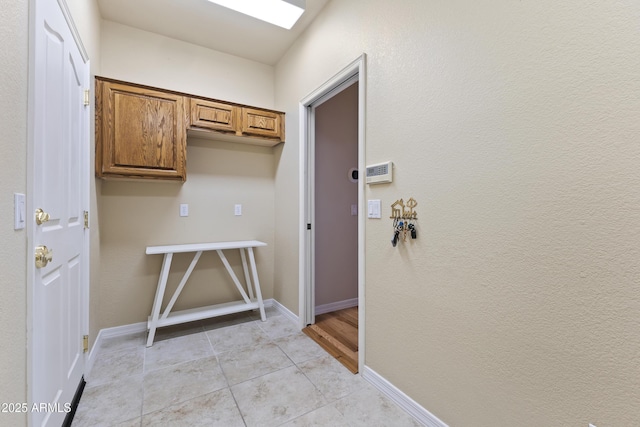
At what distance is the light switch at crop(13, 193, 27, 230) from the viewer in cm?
94

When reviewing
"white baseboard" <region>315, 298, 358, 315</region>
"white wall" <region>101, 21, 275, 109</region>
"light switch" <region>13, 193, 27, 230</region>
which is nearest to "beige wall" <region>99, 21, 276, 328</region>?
"white wall" <region>101, 21, 275, 109</region>

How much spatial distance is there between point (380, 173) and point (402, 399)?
4.37ft

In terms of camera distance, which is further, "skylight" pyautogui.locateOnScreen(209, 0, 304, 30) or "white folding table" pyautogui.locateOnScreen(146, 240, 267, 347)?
"white folding table" pyautogui.locateOnScreen(146, 240, 267, 347)

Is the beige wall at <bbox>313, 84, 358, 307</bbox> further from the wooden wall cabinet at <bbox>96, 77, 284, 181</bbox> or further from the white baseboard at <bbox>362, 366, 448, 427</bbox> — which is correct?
the white baseboard at <bbox>362, 366, 448, 427</bbox>

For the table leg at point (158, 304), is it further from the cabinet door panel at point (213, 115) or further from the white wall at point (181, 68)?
the white wall at point (181, 68)

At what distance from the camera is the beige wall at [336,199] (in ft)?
10.2

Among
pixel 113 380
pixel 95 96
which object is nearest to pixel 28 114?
pixel 95 96

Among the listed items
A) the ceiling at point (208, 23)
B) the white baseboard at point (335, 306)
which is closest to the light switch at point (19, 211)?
the ceiling at point (208, 23)

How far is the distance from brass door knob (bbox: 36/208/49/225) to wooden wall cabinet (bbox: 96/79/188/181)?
4.00 ft

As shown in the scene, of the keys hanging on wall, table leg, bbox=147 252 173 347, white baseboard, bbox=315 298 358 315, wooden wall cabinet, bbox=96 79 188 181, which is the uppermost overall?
wooden wall cabinet, bbox=96 79 188 181

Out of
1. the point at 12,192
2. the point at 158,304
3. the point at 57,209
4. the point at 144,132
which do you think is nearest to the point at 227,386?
the point at 158,304

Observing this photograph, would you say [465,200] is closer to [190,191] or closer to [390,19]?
[390,19]

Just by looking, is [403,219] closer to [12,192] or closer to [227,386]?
[227,386]

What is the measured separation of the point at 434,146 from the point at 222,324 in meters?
2.50
